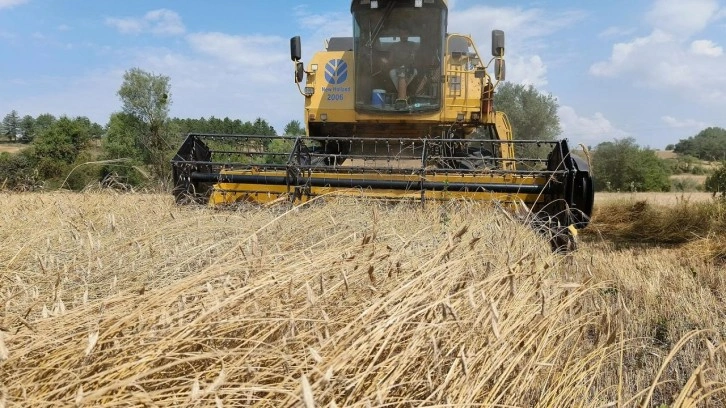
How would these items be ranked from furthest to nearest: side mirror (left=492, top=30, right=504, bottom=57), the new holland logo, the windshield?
the new holland logo < the windshield < side mirror (left=492, top=30, right=504, bottom=57)

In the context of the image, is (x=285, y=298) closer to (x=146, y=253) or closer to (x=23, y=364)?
(x=23, y=364)

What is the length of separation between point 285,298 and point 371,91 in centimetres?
490

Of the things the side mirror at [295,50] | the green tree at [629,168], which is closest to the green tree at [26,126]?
the green tree at [629,168]

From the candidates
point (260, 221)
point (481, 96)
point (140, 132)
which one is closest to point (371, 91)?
point (481, 96)

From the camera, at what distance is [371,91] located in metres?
6.31

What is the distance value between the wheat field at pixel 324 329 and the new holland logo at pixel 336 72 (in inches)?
145

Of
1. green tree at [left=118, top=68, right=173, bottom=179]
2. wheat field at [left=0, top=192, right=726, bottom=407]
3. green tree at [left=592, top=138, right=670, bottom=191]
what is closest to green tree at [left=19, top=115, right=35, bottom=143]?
green tree at [left=118, top=68, right=173, bottom=179]

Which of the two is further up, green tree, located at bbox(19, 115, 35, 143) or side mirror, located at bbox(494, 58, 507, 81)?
green tree, located at bbox(19, 115, 35, 143)

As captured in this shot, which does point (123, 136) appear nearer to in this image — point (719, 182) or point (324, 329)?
point (719, 182)

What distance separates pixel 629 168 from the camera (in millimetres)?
22297

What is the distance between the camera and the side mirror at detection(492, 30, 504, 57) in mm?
6059

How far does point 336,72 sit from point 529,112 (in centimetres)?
2561

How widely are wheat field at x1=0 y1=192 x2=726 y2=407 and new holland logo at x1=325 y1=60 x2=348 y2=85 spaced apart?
368 cm

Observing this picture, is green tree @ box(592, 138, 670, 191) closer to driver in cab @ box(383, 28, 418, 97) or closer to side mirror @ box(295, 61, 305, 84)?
driver in cab @ box(383, 28, 418, 97)
